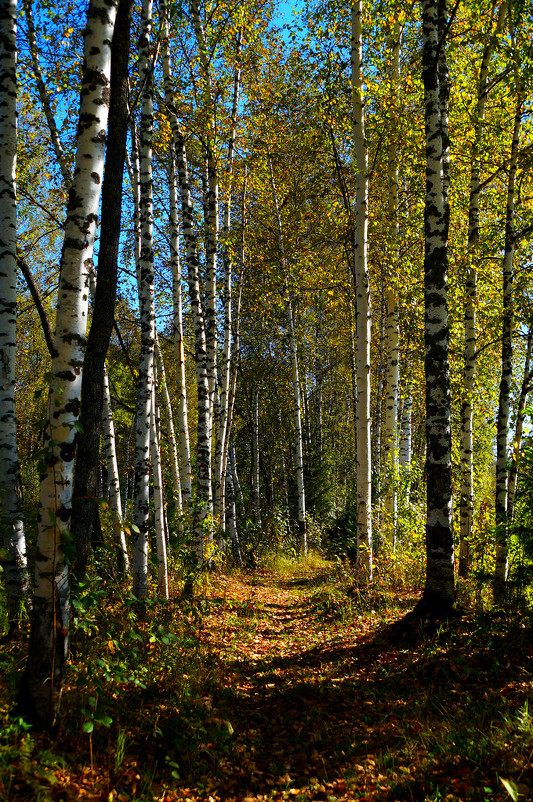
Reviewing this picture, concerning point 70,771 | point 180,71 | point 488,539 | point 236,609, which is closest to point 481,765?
point 70,771

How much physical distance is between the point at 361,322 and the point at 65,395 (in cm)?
592

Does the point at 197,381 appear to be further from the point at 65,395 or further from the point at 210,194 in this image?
the point at 65,395

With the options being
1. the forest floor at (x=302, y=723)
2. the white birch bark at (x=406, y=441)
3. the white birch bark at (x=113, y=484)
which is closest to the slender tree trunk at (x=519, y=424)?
the forest floor at (x=302, y=723)

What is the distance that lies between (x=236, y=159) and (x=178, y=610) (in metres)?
9.74

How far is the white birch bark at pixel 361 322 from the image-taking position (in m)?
8.01

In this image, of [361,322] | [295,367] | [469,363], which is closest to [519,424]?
[469,363]

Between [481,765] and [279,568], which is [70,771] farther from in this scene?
[279,568]

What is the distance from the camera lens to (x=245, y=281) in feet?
52.1

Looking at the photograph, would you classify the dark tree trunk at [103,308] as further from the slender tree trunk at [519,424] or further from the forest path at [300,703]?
the slender tree trunk at [519,424]

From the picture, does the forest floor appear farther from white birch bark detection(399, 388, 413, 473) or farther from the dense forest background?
white birch bark detection(399, 388, 413, 473)

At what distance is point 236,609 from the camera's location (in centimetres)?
790

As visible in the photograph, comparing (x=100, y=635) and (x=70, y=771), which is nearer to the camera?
(x=70, y=771)

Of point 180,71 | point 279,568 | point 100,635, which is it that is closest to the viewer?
point 100,635

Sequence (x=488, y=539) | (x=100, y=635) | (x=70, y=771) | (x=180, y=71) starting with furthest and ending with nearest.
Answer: (x=180, y=71) < (x=488, y=539) < (x=100, y=635) < (x=70, y=771)
